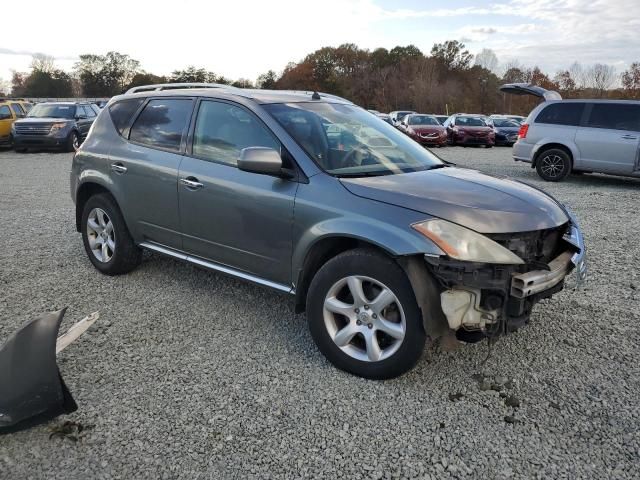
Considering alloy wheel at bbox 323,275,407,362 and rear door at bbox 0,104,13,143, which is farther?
rear door at bbox 0,104,13,143

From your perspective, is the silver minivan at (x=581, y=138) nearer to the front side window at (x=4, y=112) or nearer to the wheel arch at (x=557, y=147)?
the wheel arch at (x=557, y=147)

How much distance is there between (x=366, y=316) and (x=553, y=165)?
33.0 feet

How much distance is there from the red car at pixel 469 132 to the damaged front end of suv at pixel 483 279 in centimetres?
2119

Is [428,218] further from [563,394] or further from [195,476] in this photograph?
[195,476]

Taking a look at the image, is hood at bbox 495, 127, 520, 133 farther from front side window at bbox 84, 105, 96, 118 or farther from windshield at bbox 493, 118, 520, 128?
front side window at bbox 84, 105, 96, 118

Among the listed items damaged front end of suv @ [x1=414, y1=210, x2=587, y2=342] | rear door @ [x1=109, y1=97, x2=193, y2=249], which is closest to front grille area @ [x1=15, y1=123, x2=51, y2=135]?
rear door @ [x1=109, y1=97, x2=193, y2=249]

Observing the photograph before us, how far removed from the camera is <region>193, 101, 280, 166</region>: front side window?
3.70 m

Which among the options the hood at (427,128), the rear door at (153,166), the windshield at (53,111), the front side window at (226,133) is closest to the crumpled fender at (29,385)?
the rear door at (153,166)

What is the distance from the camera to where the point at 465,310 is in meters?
2.83

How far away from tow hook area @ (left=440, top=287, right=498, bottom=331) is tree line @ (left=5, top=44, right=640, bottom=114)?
143 ft

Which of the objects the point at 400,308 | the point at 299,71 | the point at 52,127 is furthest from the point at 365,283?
the point at 299,71

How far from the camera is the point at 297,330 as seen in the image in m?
3.83

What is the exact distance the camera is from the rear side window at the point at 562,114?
11.1 m

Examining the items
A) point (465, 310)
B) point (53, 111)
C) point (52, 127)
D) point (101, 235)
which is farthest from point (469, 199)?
point (53, 111)
